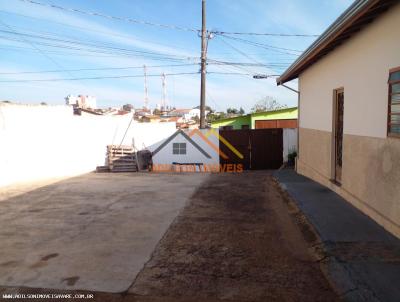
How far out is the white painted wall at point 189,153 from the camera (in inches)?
623

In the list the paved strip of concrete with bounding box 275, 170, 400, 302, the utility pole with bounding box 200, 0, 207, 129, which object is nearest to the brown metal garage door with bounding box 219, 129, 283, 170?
the utility pole with bounding box 200, 0, 207, 129

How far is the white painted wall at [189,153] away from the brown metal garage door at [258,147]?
91cm

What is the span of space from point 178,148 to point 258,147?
151 inches

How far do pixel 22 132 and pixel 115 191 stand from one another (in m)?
4.26

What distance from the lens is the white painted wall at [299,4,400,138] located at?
4.92 metres

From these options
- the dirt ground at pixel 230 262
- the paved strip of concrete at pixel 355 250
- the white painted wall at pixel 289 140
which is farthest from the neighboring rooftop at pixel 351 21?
the white painted wall at pixel 289 140

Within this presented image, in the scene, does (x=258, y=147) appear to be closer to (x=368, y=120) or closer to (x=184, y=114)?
(x=368, y=120)

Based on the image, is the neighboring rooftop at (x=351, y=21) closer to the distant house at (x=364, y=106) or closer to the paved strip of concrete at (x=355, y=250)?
the distant house at (x=364, y=106)

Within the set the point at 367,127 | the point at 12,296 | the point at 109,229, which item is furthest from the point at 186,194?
the point at 12,296

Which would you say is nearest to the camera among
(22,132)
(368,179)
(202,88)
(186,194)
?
(368,179)

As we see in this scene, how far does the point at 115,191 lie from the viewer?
9805 mm

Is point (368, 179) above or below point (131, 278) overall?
above

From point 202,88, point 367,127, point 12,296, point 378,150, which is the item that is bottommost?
point 12,296

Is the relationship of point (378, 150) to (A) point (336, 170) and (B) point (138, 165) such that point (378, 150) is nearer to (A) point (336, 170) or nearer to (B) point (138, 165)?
(A) point (336, 170)
